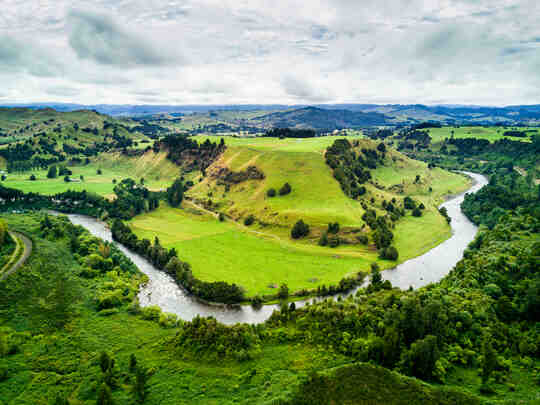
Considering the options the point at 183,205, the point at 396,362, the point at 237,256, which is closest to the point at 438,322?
the point at 396,362

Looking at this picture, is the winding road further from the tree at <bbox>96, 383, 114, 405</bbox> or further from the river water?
the tree at <bbox>96, 383, 114, 405</bbox>

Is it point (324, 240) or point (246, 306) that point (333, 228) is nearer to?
point (324, 240)

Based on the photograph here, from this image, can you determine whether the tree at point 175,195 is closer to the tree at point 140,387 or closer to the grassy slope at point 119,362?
the grassy slope at point 119,362

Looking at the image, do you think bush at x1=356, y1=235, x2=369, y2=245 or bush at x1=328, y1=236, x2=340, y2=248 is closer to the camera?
bush at x1=328, y1=236, x2=340, y2=248

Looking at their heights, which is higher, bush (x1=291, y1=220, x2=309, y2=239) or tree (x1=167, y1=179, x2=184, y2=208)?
tree (x1=167, y1=179, x2=184, y2=208)

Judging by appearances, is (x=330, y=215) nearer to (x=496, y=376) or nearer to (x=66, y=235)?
(x=496, y=376)

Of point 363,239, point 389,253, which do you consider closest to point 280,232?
point 363,239

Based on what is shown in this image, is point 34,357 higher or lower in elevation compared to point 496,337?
lower

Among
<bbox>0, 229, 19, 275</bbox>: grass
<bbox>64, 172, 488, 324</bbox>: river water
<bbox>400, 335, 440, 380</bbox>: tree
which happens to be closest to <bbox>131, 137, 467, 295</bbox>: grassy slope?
<bbox>64, 172, 488, 324</bbox>: river water
